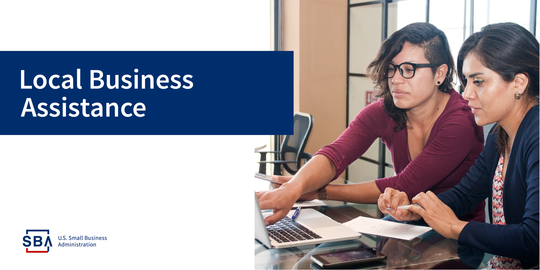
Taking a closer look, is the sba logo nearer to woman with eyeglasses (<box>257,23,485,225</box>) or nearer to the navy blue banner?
the navy blue banner

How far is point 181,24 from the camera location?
4.81 feet

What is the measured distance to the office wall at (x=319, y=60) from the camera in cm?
502

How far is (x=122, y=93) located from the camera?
4.68 ft

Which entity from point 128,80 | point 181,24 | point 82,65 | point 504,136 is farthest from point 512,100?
point 82,65

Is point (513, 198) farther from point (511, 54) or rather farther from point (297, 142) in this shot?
point (297, 142)

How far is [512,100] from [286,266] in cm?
83

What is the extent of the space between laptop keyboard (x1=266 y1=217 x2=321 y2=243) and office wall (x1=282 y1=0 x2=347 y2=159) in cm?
376

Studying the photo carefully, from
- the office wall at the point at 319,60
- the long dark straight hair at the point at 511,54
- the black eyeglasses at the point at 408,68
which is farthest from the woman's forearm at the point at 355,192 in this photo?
the office wall at the point at 319,60

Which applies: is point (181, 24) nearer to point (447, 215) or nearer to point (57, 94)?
point (57, 94)

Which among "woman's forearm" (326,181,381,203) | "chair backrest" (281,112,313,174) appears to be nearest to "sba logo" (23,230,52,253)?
"woman's forearm" (326,181,381,203)

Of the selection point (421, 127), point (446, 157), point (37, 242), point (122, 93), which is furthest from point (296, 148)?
point (37, 242)

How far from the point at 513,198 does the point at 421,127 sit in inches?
25.4

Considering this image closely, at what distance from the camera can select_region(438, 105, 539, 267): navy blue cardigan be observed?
46.8 inches

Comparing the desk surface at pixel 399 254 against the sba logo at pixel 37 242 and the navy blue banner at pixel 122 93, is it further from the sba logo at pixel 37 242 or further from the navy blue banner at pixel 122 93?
the sba logo at pixel 37 242
